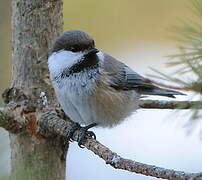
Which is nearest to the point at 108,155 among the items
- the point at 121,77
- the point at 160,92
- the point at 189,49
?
the point at 189,49

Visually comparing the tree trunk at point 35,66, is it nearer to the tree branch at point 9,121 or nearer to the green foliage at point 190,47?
the tree branch at point 9,121

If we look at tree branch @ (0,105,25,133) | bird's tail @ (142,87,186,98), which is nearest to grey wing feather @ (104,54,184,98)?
bird's tail @ (142,87,186,98)

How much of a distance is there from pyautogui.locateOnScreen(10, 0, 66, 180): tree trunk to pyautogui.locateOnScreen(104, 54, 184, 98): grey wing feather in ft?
1.00

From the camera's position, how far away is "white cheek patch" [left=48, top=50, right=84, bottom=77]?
1.68 metres

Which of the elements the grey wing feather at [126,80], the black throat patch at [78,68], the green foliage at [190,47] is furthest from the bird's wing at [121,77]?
the green foliage at [190,47]

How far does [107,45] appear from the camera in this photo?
311 centimetres

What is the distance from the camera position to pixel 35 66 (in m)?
1.61

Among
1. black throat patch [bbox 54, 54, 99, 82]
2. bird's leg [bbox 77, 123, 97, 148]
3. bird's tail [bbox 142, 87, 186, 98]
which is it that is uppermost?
black throat patch [bbox 54, 54, 99, 82]

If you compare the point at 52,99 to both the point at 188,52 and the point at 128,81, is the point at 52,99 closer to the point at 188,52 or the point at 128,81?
the point at 128,81

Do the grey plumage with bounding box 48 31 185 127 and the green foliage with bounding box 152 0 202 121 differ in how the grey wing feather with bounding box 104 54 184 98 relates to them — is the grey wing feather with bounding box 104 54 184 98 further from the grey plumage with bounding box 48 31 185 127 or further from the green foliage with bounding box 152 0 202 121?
the green foliage with bounding box 152 0 202 121

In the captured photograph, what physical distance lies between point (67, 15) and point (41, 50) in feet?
4.00

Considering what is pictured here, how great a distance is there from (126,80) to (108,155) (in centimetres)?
82

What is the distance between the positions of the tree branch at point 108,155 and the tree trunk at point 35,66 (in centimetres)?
A: 4

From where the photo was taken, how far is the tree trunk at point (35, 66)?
1540mm
